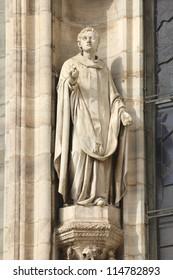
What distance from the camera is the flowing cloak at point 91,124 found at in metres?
23.5

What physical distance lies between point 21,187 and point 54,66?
4.13 ft

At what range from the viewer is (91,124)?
930 inches

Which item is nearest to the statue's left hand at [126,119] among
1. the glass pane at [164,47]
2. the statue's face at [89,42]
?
the glass pane at [164,47]

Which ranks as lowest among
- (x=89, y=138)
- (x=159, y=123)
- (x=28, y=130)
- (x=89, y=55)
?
(x=89, y=138)

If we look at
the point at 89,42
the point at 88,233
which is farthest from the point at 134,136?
the point at 88,233

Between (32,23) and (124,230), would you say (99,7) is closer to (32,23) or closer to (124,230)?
(32,23)

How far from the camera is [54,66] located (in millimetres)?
24016

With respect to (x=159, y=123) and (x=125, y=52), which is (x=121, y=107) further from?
(x=125, y=52)

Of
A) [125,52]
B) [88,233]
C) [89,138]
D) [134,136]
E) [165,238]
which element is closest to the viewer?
[88,233]

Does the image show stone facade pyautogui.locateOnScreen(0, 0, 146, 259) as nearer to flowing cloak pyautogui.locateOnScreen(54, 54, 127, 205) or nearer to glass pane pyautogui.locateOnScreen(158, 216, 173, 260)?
flowing cloak pyautogui.locateOnScreen(54, 54, 127, 205)

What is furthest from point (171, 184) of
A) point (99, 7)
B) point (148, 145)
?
point (99, 7)

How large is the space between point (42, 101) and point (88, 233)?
4.50 ft
